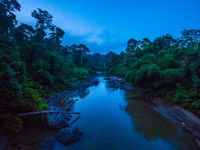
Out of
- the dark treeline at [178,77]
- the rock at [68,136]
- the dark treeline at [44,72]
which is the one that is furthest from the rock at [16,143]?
the dark treeline at [178,77]

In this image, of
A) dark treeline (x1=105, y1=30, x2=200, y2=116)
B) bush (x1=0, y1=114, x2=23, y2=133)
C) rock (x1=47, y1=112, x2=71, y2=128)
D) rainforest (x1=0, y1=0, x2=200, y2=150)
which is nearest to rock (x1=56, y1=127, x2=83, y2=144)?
rainforest (x1=0, y1=0, x2=200, y2=150)

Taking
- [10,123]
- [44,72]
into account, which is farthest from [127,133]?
[44,72]

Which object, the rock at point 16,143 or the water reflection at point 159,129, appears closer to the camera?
the rock at point 16,143

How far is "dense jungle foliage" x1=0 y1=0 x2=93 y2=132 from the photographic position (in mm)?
4117

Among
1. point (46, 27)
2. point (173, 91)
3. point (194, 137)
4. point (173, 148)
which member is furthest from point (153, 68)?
point (46, 27)

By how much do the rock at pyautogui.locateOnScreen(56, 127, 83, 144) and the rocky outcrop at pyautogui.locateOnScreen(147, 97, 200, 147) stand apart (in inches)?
224

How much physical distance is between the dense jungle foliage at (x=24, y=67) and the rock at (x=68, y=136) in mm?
2247

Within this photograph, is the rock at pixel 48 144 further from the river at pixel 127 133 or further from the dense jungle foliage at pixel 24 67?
the dense jungle foliage at pixel 24 67

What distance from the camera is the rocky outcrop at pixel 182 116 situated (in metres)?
4.79

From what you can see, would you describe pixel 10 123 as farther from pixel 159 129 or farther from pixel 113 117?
pixel 159 129

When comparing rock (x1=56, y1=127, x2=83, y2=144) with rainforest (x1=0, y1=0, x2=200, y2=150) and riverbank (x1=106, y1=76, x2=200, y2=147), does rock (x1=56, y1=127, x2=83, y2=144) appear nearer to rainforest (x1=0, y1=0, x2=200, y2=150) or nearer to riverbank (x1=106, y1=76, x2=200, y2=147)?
rainforest (x1=0, y1=0, x2=200, y2=150)

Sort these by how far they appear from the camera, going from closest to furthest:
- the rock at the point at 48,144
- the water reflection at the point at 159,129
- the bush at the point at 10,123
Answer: the rock at the point at 48,144
the bush at the point at 10,123
the water reflection at the point at 159,129

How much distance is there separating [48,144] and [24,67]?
5083mm

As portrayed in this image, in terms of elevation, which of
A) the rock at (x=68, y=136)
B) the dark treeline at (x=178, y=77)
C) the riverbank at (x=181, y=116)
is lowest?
the rock at (x=68, y=136)
